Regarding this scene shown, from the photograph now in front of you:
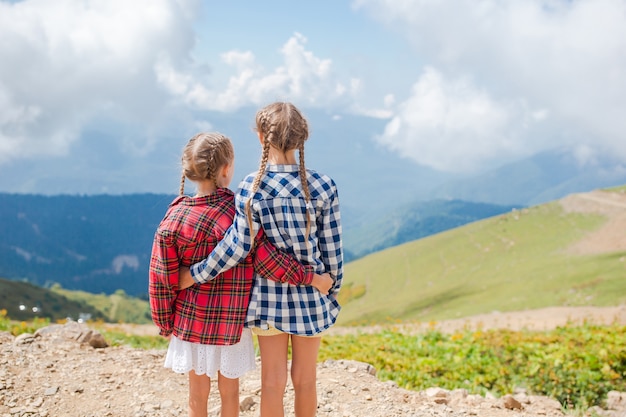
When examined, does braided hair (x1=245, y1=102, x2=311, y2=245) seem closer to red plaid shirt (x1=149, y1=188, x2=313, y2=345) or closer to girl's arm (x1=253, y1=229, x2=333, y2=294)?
girl's arm (x1=253, y1=229, x2=333, y2=294)

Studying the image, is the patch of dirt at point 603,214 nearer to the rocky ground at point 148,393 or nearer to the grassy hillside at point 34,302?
the rocky ground at point 148,393

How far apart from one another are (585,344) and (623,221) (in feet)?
161

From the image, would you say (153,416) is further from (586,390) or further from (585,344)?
(585,344)

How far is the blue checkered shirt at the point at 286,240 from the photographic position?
4051mm

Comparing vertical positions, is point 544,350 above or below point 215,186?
below

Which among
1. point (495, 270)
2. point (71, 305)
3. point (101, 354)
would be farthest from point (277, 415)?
point (71, 305)

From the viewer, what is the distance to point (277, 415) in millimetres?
4309

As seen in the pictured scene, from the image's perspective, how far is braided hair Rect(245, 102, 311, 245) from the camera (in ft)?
13.2

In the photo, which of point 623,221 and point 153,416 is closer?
point 153,416

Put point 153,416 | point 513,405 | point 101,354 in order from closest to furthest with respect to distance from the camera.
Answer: point 153,416, point 513,405, point 101,354

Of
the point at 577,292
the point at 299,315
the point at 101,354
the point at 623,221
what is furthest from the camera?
the point at 623,221

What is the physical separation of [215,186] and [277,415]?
1.84 metres

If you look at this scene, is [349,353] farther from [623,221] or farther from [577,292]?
[623,221]

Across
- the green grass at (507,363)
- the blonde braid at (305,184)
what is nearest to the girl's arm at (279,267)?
the blonde braid at (305,184)
